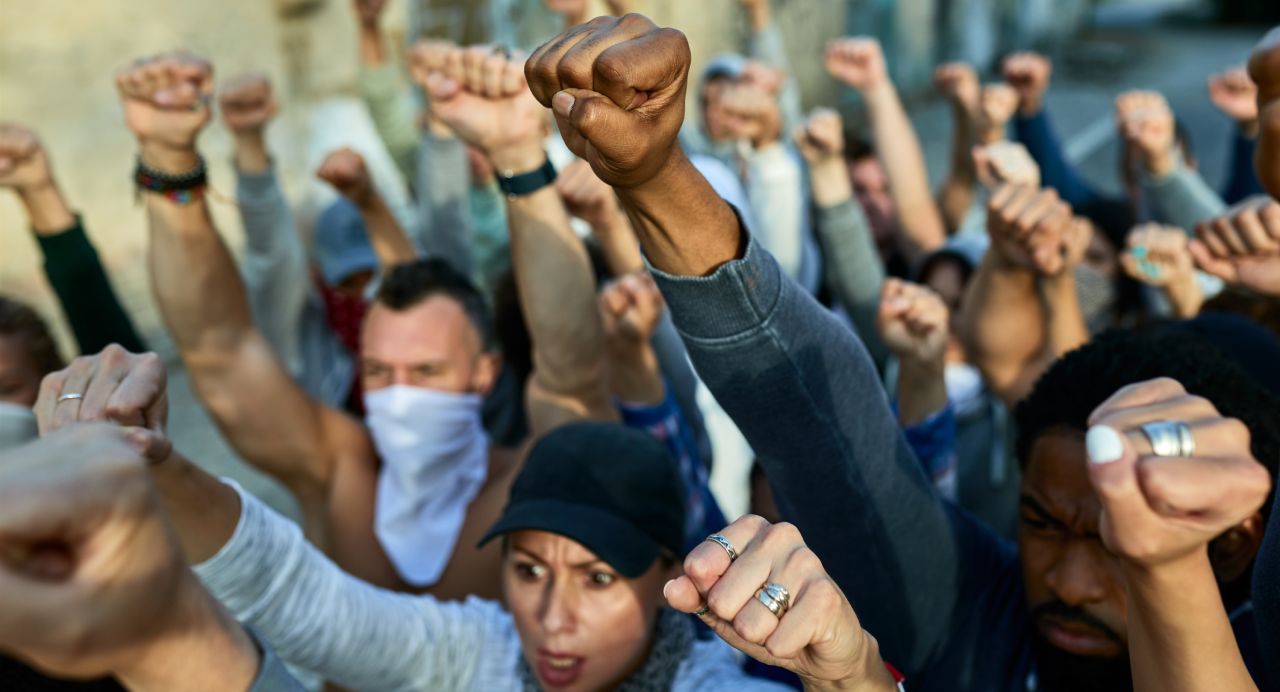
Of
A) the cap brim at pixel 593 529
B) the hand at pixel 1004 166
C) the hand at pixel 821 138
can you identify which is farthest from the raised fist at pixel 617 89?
the hand at pixel 821 138

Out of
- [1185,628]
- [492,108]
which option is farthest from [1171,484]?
[492,108]

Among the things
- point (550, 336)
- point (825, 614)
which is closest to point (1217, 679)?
point (825, 614)

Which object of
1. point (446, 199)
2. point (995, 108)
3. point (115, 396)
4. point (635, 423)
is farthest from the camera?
point (995, 108)

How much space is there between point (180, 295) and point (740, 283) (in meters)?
1.47

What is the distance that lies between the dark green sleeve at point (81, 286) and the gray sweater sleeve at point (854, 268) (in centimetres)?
197

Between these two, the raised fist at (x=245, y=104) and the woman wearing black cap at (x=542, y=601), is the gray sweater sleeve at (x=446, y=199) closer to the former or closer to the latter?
the raised fist at (x=245, y=104)

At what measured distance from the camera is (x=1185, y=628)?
3.45 ft

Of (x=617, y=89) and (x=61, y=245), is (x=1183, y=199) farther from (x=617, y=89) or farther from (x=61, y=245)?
(x=61, y=245)

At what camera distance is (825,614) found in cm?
114

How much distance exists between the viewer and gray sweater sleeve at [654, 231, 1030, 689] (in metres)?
1.36

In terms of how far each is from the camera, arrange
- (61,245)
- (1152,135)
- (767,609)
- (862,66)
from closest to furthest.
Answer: (767,609) < (61,245) < (1152,135) < (862,66)

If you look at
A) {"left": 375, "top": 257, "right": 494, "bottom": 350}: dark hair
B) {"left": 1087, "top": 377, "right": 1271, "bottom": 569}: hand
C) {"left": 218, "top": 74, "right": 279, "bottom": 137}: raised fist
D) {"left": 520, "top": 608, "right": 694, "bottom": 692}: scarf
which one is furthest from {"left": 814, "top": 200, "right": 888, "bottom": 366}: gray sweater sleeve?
{"left": 1087, "top": 377, "right": 1271, "bottom": 569}: hand

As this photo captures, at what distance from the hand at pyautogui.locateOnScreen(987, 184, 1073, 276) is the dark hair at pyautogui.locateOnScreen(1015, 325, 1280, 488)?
0.31m

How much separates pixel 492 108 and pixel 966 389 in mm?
1635
